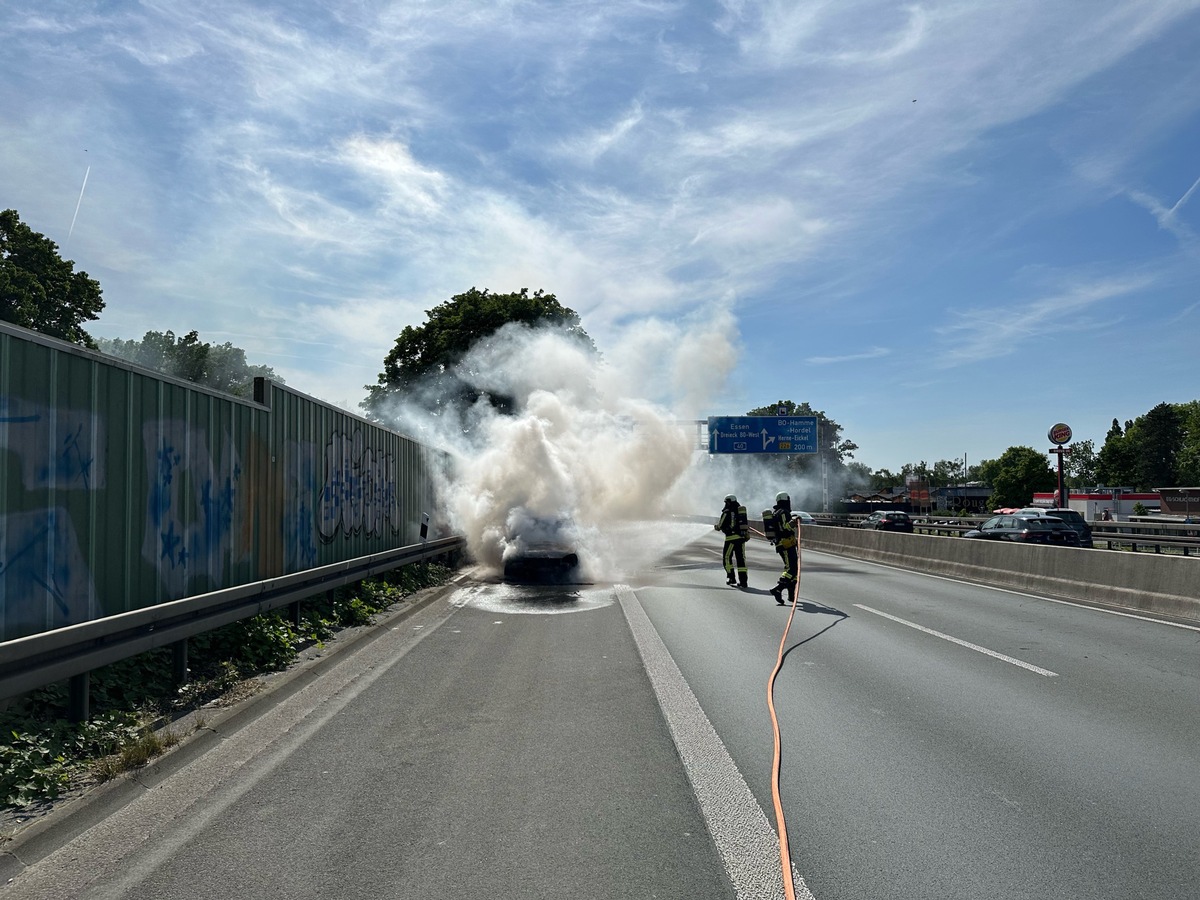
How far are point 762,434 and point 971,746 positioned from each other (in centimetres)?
3933

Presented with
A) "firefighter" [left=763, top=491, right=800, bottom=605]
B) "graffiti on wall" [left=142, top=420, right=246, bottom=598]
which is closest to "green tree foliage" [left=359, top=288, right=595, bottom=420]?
"firefighter" [left=763, top=491, right=800, bottom=605]

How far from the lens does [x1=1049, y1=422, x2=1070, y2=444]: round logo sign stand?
39.0 m

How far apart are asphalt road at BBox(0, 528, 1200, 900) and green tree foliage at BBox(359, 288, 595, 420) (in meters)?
35.5

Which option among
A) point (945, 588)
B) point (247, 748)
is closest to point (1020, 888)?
point (247, 748)

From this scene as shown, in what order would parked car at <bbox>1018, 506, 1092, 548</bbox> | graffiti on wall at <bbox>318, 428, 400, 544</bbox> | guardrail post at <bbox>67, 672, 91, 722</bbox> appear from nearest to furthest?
guardrail post at <bbox>67, 672, 91, 722</bbox>, graffiti on wall at <bbox>318, 428, 400, 544</bbox>, parked car at <bbox>1018, 506, 1092, 548</bbox>

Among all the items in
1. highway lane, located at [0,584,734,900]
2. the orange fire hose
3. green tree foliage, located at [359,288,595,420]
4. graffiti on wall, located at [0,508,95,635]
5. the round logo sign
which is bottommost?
the orange fire hose

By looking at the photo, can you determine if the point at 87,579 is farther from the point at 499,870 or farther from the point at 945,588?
the point at 945,588

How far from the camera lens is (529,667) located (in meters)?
8.70

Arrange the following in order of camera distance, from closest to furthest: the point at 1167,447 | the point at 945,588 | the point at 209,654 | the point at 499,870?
the point at 499,870, the point at 209,654, the point at 945,588, the point at 1167,447

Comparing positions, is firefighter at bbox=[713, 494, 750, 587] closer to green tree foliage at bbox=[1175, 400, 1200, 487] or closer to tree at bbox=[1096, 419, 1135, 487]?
green tree foliage at bbox=[1175, 400, 1200, 487]

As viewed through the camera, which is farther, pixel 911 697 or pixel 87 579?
pixel 911 697

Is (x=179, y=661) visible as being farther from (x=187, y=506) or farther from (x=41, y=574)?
(x=41, y=574)

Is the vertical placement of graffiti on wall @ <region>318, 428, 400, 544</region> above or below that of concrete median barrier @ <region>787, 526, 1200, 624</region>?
above

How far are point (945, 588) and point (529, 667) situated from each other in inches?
436
